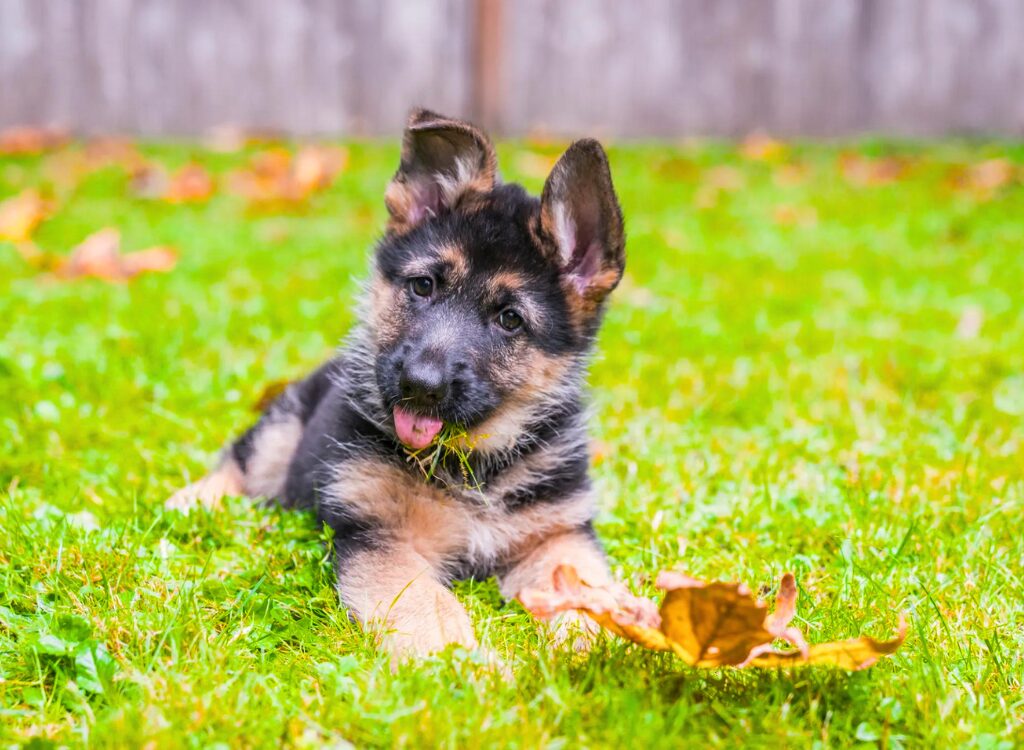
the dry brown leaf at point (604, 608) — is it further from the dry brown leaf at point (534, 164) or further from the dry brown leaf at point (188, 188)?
the dry brown leaf at point (188, 188)

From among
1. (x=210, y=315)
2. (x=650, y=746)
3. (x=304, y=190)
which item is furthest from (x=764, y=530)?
(x=304, y=190)

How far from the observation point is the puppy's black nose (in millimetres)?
2939

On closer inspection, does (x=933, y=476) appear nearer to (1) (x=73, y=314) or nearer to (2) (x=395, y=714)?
(2) (x=395, y=714)

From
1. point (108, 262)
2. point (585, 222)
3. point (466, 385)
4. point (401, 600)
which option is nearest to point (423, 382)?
point (466, 385)

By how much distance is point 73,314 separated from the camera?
19.2ft

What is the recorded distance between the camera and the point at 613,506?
3.74m

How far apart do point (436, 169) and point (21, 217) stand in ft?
19.1

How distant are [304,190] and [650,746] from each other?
822 cm

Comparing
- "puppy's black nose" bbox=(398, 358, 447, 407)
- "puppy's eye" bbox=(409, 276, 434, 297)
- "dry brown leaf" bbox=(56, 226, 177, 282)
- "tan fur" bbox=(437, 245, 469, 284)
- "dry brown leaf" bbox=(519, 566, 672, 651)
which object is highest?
"tan fur" bbox=(437, 245, 469, 284)

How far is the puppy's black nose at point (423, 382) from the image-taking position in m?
2.94

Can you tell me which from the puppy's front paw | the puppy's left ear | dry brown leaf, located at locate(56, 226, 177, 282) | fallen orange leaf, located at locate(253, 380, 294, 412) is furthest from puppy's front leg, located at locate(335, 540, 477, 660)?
dry brown leaf, located at locate(56, 226, 177, 282)

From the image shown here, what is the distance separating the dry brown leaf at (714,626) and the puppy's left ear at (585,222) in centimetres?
128

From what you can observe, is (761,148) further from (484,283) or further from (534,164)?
(484,283)

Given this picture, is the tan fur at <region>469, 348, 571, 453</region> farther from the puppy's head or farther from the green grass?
the green grass
